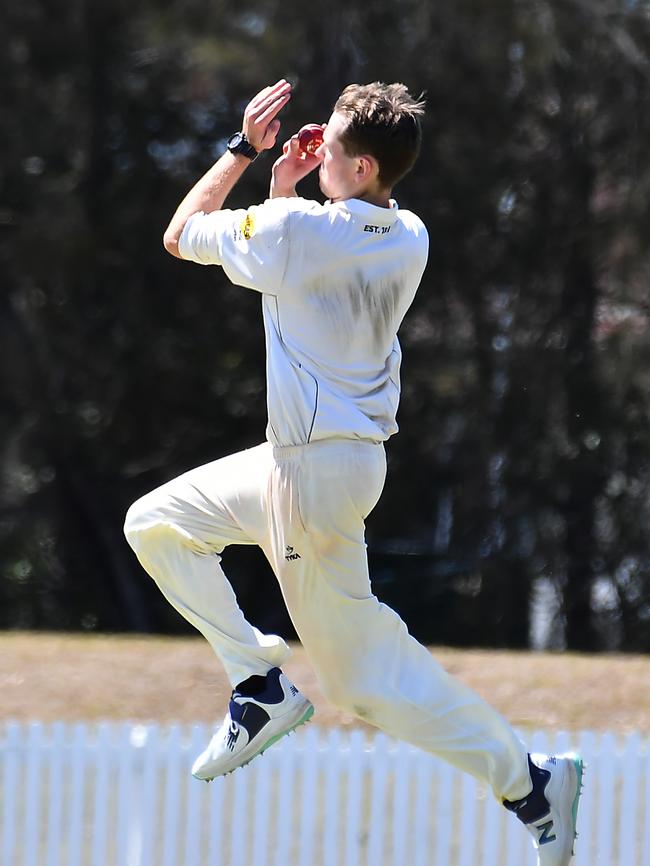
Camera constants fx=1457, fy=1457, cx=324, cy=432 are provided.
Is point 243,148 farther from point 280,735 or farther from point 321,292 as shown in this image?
point 280,735

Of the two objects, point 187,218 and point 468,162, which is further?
point 468,162

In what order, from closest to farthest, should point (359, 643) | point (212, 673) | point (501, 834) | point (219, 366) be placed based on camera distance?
point (359, 643), point (501, 834), point (212, 673), point (219, 366)

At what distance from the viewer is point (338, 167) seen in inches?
148

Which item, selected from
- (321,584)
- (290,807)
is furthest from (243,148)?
(290,807)

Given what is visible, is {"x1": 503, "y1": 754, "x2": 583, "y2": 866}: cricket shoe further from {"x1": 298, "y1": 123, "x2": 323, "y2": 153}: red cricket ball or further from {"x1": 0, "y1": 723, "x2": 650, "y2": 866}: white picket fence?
{"x1": 0, "y1": 723, "x2": 650, "y2": 866}: white picket fence

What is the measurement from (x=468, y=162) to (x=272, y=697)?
10.7 m

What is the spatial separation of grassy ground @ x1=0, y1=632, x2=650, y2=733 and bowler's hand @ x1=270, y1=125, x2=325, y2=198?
4.99 meters

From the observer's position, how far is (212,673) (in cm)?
912

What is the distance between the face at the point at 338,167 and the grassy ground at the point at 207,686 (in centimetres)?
507

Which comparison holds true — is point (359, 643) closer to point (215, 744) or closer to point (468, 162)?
point (215, 744)

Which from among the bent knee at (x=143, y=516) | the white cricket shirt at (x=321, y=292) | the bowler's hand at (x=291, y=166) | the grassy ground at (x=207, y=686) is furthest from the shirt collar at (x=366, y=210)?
the grassy ground at (x=207, y=686)

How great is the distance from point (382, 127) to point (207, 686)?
5.76m

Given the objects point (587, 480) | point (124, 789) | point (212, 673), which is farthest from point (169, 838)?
point (587, 480)

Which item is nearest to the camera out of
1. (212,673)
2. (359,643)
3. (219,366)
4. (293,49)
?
(359,643)
